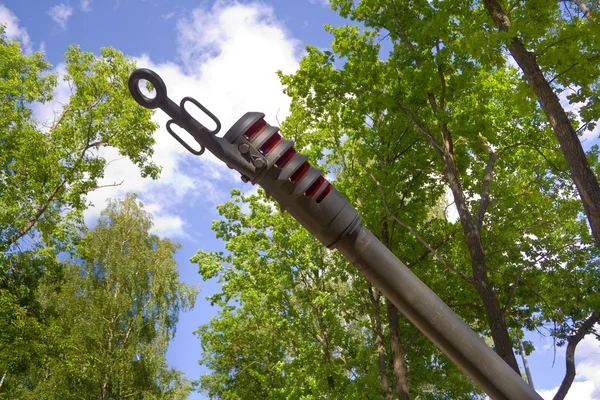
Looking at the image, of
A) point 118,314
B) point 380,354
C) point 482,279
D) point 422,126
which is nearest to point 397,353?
point 380,354

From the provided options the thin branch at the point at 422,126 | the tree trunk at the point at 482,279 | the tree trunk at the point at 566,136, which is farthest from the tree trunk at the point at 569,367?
the thin branch at the point at 422,126

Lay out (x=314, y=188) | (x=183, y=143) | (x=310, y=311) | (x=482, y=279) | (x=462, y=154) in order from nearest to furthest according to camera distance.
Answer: (x=314, y=188) → (x=183, y=143) → (x=482, y=279) → (x=462, y=154) → (x=310, y=311)

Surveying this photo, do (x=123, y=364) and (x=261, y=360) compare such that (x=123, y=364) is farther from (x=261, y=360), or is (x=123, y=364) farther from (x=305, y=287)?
(x=305, y=287)

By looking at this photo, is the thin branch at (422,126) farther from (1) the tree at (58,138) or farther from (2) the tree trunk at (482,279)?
(1) the tree at (58,138)

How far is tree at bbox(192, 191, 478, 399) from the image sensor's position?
14977mm

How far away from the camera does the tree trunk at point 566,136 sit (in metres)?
6.17

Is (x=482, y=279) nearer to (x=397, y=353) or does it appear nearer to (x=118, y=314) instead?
(x=397, y=353)

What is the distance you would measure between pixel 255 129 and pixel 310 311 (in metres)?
16.6

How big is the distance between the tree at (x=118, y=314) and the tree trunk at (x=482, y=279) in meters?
15.1

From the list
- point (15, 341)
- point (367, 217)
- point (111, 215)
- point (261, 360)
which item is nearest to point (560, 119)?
point (367, 217)

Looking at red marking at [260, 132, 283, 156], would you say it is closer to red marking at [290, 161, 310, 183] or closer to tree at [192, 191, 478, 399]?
red marking at [290, 161, 310, 183]

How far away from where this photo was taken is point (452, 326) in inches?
78.7

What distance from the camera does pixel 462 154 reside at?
40.9ft

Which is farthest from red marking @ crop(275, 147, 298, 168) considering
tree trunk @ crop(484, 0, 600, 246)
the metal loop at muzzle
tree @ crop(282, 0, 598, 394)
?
tree @ crop(282, 0, 598, 394)
